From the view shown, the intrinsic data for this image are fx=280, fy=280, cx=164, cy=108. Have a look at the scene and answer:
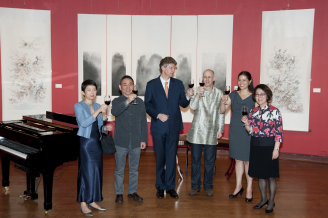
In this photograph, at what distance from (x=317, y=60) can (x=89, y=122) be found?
208 inches

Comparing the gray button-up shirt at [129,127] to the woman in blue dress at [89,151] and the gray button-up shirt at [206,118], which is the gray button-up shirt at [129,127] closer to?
the woman in blue dress at [89,151]

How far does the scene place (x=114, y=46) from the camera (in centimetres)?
661

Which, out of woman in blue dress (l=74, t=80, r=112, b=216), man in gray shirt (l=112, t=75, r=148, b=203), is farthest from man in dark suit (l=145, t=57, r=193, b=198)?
woman in blue dress (l=74, t=80, r=112, b=216)

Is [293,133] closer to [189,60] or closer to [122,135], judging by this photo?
[189,60]

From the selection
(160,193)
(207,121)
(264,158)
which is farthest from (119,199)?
(264,158)

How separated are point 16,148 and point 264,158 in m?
2.96

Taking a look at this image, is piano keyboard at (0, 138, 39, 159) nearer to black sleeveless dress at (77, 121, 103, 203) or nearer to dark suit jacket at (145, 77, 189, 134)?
black sleeveless dress at (77, 121, 103, 203)

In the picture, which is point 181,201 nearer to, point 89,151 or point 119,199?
point 119,199

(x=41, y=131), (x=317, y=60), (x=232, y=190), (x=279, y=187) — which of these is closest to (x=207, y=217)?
(x=232, y=190)

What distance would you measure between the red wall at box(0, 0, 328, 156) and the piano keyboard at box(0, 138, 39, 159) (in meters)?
3.20

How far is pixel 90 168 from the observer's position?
3188 mm

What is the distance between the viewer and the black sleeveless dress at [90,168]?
3166 mm

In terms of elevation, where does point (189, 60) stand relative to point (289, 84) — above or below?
above

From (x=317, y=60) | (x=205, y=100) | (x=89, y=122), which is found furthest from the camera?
(x=317, y=60)
